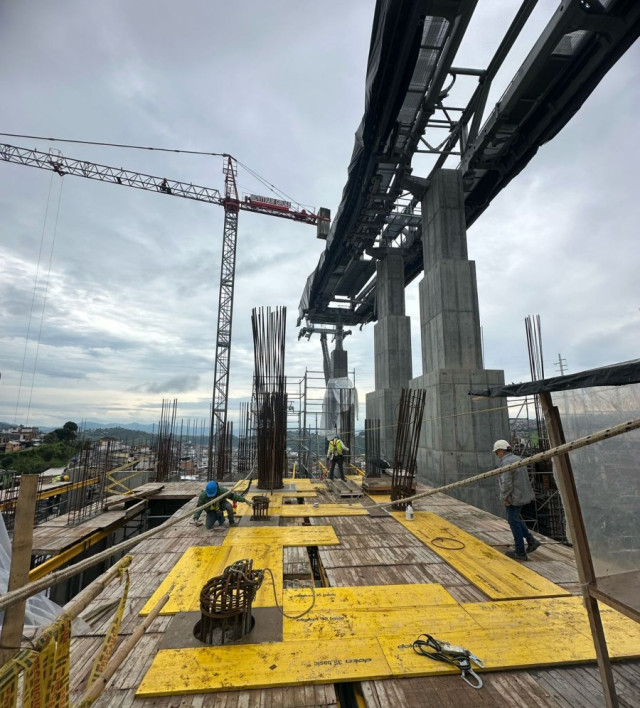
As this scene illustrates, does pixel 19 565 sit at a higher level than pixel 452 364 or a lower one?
lower

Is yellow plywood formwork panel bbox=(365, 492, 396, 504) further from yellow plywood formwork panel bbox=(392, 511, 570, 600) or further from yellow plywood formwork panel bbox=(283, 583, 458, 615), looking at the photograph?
yellow plywood formwork panel bbox=(283, 583, 458, 615)

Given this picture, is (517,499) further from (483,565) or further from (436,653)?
(436,653)

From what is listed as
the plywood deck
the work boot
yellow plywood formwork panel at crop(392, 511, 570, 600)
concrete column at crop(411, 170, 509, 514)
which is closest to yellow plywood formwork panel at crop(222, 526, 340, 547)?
the plywood deck

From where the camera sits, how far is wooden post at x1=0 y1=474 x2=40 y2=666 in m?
1.74

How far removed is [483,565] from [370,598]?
1.86 meters

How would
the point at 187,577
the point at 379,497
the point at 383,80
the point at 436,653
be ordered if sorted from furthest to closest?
the point at 379,497, the point at 383,80, the point at 187,577, the point at 436,653

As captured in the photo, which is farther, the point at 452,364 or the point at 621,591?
the point at 452,364

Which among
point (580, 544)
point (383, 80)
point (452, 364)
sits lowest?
point (580, 544)

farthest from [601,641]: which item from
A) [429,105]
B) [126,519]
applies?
[429,105]

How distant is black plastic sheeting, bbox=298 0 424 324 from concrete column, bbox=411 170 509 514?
7.78 feet

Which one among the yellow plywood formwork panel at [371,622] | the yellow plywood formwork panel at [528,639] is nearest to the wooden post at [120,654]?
the yellow plywood formwork panel at [371,622]

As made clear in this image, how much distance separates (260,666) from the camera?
2783mm

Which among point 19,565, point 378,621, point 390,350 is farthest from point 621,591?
point 390,350

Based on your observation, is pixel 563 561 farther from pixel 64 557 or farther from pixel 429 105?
pixel 429 105
